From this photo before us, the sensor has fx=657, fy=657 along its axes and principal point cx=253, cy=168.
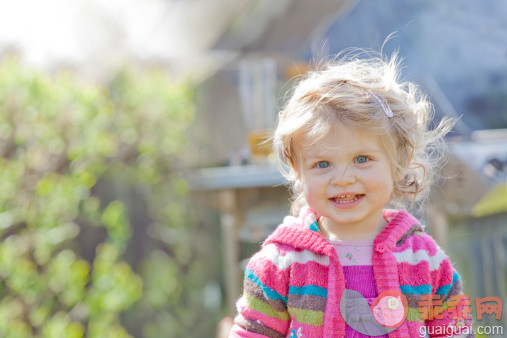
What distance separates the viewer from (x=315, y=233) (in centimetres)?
138

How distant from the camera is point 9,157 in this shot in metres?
2.99

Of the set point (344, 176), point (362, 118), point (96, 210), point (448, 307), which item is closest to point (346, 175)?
point (344, 176)

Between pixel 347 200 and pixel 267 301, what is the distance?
0.27 metres

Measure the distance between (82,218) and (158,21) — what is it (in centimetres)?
144

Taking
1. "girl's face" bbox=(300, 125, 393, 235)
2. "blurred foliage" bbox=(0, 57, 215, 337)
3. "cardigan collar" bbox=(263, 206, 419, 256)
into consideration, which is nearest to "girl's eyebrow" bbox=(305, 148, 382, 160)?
"girl's face" bbox=(300, 125, 393, 235)

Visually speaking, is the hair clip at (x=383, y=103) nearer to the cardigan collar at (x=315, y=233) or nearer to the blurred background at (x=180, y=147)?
the cardigan collar at (x=315, y=233)

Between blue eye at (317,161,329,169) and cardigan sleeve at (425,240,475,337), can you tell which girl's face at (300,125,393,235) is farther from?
cardigan sleeve at (425,240,475,337)

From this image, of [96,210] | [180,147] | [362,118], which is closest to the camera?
[362,118]

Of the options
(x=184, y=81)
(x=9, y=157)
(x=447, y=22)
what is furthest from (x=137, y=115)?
(x=447, y=22)

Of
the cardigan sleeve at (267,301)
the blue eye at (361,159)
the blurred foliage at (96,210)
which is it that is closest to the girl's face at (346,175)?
the blue eye at (361,159)

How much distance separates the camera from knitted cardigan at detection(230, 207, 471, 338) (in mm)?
1316

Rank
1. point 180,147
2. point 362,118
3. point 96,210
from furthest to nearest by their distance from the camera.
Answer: point 180,147 → point 96,210 → point 362,118

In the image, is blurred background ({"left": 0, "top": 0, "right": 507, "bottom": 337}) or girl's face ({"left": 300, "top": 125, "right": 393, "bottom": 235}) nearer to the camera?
girl's face ({"left": 300, "top": 125, "right": 393, "bottom": 235})

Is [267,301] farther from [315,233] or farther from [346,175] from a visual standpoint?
[346,175]
